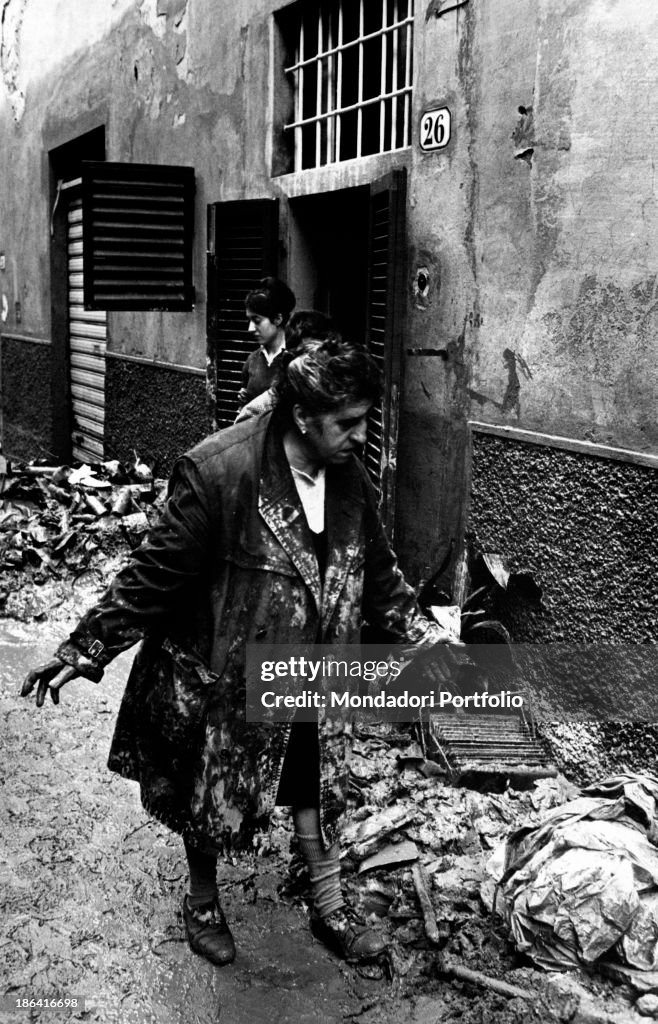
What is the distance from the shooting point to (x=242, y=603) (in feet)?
10.5

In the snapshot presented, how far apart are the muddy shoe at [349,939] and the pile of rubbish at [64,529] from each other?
13.4ft

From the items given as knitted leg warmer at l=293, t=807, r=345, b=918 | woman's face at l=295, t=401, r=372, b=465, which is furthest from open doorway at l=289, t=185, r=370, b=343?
knitted leg warmer at l=293, t=807, r=345, b=918

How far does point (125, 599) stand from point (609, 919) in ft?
5.48

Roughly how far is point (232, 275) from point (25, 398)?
691 cm

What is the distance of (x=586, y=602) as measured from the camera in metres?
4.66

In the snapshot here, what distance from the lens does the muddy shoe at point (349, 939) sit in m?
3.46

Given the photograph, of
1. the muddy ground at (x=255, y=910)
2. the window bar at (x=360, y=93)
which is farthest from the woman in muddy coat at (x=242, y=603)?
the window bar at (x=360, y=93)

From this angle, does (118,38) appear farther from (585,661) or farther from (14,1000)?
(14,1000)

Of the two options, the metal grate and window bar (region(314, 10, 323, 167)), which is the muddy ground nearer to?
the metal grate

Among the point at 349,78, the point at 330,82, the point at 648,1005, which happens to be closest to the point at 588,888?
the point at 648,1005

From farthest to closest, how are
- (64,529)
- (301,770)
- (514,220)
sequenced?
(64,529), (514,220), (301,770)

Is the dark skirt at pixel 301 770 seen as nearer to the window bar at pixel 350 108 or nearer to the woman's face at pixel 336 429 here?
the woman's face at pixel 336 429

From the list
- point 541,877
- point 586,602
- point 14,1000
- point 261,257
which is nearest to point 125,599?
point 14,1000

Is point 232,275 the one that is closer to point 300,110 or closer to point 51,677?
point 300,110
